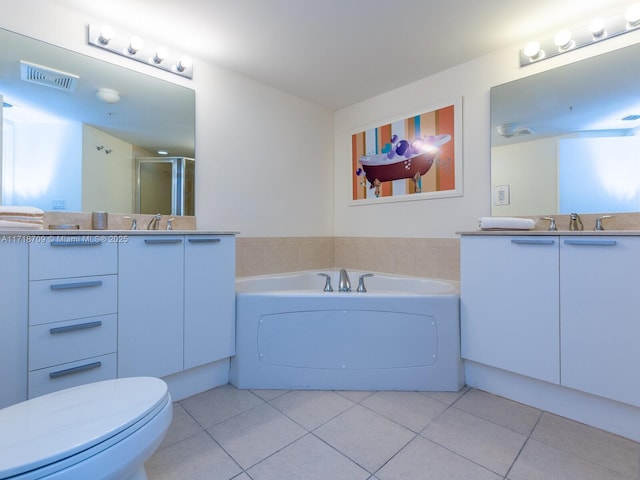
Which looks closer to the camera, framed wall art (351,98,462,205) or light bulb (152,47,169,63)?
light bulb (152,47,169,63)

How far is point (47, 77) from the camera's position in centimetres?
168

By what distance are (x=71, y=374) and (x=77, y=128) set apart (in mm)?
1338

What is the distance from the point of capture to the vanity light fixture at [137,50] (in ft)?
5.94

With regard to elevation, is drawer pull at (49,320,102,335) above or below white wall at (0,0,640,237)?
below

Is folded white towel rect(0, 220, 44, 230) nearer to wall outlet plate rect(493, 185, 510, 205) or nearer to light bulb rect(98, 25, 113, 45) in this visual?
light bulb rect(98, 25, 113, 45)

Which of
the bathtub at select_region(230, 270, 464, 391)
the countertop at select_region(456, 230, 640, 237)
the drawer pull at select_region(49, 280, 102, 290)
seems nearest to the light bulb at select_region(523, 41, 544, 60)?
the countertop at select_region(456, 230, 640, 237)

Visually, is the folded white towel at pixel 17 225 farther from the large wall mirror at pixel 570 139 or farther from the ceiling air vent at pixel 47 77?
the large wall mirror at pixel 570 139

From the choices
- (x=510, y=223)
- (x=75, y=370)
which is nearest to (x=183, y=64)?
(x=75, y=370)

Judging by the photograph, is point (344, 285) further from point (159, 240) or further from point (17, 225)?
point (17, 225)

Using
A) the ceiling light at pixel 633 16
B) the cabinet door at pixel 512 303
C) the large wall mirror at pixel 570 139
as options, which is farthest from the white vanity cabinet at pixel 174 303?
the ceiling light at pixel 633 16

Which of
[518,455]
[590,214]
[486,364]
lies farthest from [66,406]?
[590,214]

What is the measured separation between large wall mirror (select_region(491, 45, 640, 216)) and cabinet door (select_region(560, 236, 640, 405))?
1.70ft

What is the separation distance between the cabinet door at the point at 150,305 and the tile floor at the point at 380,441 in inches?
12.6

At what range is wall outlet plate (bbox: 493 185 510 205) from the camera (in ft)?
6.89
